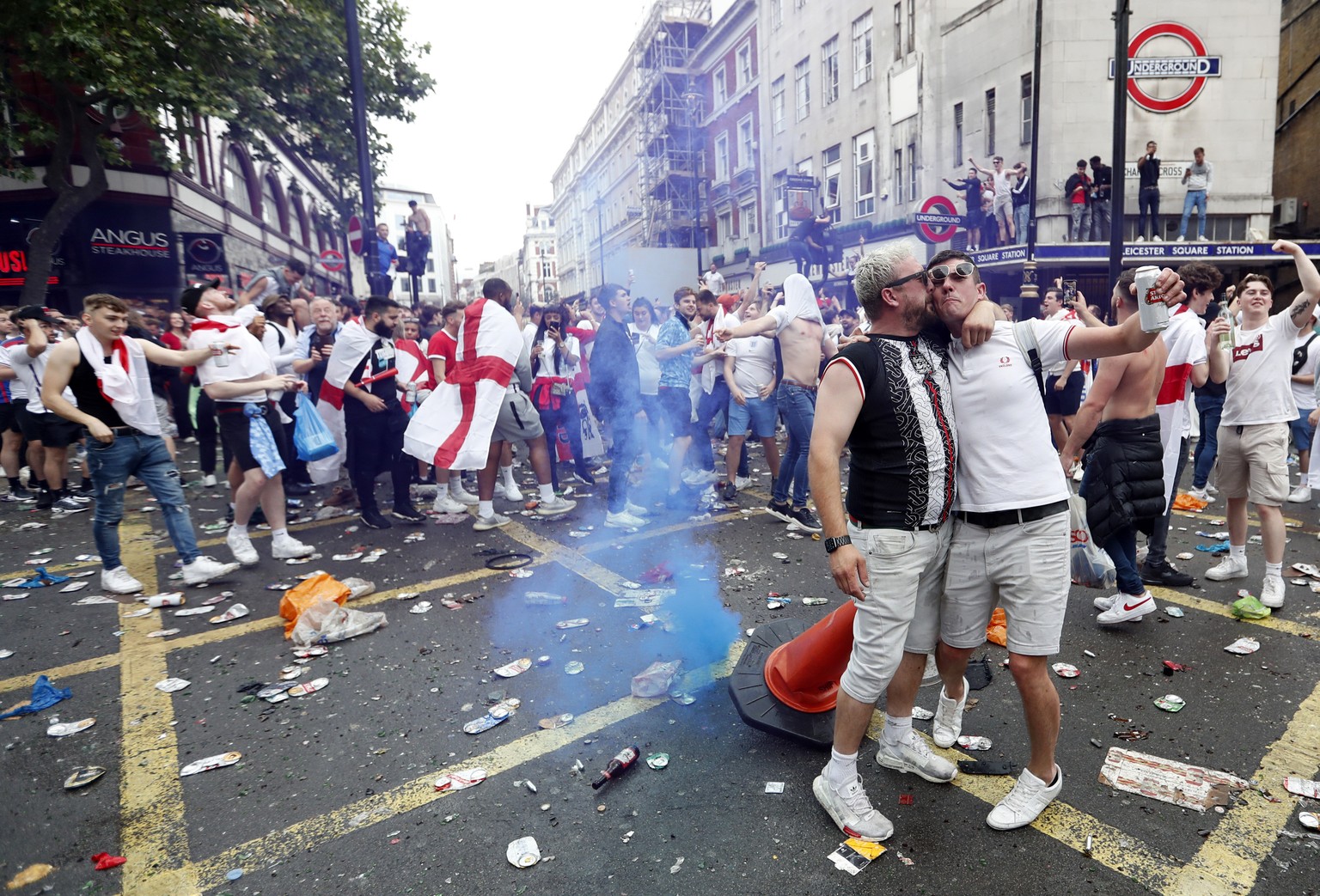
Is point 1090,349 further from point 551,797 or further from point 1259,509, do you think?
point 1259,509

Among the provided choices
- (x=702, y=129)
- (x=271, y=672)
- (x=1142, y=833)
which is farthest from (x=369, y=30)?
(x=702, y=129)

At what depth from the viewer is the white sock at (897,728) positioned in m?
2.76

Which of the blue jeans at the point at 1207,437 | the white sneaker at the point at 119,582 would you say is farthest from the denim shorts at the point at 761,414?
the white sneaker at the point at 119,582

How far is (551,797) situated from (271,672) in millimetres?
1967

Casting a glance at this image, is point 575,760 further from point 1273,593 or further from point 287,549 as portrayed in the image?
point 1273,593

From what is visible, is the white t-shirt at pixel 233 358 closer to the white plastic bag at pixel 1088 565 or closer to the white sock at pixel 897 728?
the white sock at pixel 897 728

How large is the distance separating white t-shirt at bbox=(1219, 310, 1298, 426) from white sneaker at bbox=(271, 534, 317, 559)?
6.55m

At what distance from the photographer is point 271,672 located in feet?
12.4

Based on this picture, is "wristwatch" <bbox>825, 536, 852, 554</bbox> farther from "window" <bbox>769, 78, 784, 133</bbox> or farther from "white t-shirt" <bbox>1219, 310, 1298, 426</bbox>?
"window" <bbox>769, 78, 784, 133</bbox>

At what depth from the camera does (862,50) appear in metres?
→ 22.8

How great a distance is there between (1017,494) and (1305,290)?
3.52 meters

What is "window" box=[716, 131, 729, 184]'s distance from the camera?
34.4m

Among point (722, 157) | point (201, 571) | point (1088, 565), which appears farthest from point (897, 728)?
point (722, 157)

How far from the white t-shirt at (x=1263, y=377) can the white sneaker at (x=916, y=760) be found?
3267mm
